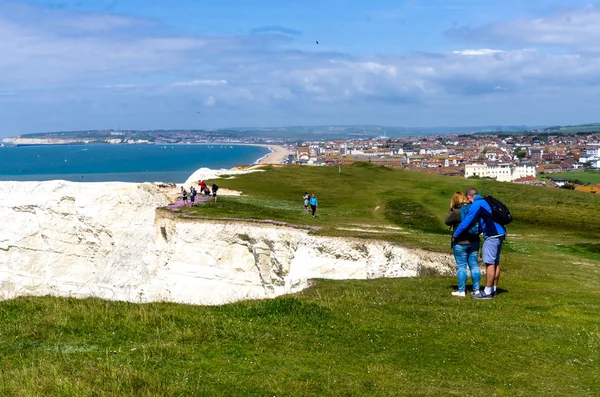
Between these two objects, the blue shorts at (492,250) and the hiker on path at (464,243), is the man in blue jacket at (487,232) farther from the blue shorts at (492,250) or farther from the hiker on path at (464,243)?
the hiker on path at (464,243)

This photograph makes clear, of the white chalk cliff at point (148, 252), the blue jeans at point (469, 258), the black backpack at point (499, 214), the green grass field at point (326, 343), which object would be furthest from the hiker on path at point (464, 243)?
the white chalk cliff at point (148, 252)

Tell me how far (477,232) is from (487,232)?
0.24 metres

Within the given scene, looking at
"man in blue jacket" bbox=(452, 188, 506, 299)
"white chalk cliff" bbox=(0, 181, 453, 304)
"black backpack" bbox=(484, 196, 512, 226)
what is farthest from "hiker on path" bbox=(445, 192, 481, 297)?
"white chalk cliff" bbox=(0, 181, 453, 304)

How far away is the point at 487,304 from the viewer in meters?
14.4

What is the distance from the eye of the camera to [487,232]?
14680 mm

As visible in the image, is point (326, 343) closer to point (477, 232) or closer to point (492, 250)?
point (477, 232)

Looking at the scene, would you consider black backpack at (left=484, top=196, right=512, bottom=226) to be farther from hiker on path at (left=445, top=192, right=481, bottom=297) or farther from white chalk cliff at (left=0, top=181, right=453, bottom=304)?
white chalk cliff at (left=0, top=181, right=453, bottom=304)

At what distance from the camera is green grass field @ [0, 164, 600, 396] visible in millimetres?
8914

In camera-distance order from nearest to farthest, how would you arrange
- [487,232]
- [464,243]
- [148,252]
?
[487,232] → [464,243] → [148,252]

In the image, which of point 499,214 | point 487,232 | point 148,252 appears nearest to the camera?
point 499,214

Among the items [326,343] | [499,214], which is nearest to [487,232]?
[499,214]

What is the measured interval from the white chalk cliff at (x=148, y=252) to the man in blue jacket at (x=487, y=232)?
11018 mm

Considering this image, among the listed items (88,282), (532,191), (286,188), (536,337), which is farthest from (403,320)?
(532,191)

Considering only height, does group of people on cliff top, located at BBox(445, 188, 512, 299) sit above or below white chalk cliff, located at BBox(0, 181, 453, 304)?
above
